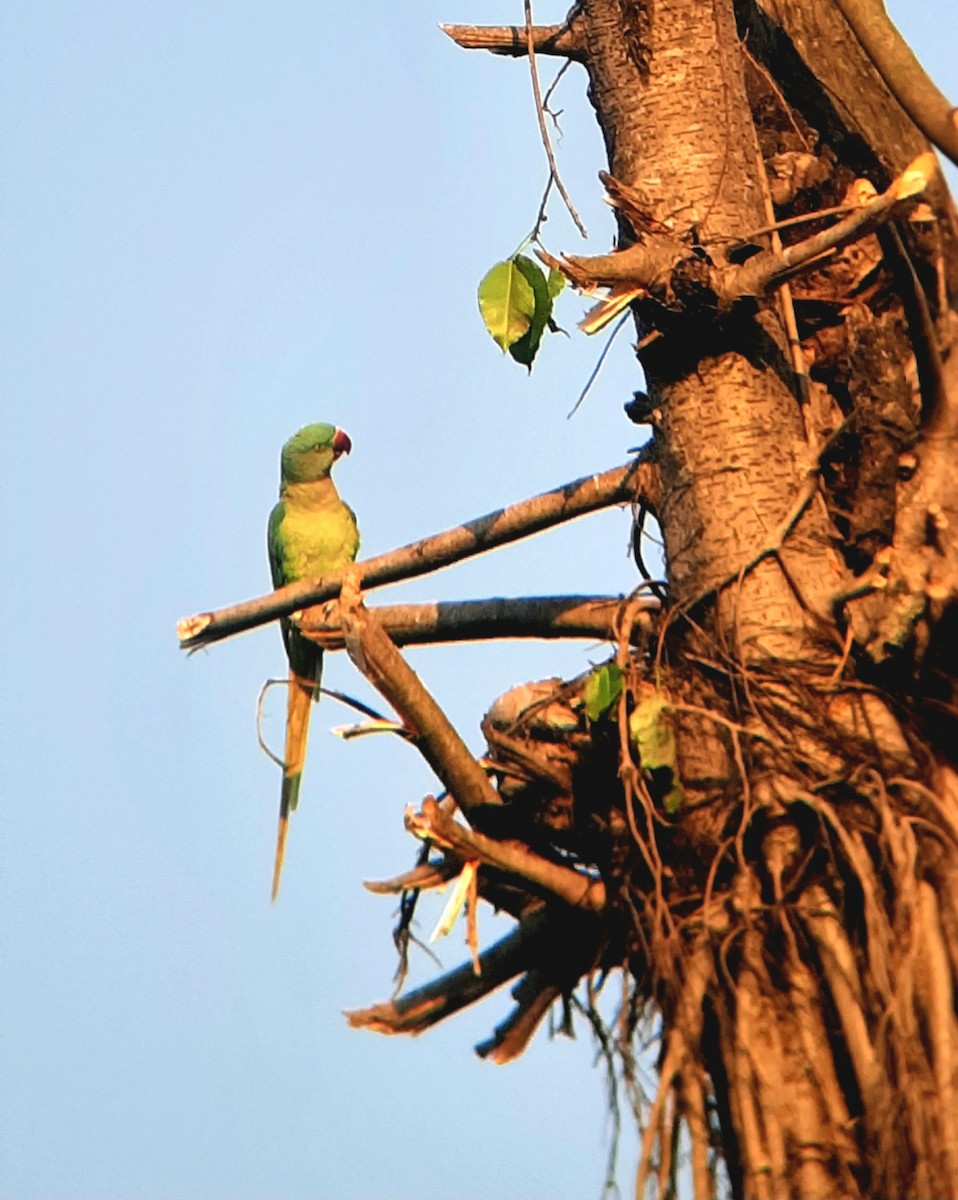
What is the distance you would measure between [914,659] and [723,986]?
801 millimetres

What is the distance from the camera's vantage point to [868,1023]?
303 cm

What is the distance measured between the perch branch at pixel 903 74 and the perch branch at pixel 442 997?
196 centimetres

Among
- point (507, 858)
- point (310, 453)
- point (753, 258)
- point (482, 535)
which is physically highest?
point (310, 453)

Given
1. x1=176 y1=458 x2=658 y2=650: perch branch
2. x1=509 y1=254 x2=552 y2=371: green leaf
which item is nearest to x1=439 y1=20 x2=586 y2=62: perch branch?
x1=509 y1=254 x2=552 y2=371: green leaf

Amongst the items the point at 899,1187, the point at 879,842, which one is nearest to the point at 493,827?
the point at 879,842

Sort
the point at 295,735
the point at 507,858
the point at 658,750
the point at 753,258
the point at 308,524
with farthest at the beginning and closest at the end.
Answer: the point at 308,524 < the point at 295,735 < the point at 753,258 < the point at 507,858 < the point at 658,750

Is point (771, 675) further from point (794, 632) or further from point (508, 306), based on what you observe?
point (508, 306)

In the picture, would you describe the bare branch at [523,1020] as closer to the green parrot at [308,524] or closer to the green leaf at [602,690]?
the green leaf at [602,690]

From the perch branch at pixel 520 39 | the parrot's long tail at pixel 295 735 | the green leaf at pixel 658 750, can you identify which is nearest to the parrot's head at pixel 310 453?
the parrot's long tail at pixel 295 735

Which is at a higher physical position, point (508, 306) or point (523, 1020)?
point (508, 306)

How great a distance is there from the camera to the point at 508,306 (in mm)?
4047

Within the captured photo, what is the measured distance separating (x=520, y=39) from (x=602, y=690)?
6.52 feet

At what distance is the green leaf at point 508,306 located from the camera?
4.05m

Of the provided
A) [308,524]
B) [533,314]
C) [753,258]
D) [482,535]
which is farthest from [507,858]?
[308,524]
